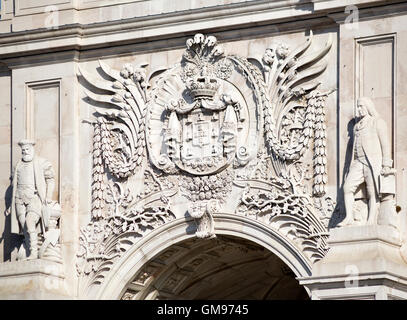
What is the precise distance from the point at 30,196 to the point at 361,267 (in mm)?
5825

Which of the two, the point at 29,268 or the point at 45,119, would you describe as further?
the point at 45,119

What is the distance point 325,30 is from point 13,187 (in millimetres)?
5347

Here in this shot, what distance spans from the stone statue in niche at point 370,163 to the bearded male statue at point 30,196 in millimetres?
→ 5009

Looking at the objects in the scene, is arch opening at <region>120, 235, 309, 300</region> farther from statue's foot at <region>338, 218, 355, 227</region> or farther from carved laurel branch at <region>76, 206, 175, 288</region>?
statue's foot at <region>338, 218, 355, 227</region>

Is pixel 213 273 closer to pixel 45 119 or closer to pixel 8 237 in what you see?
pixel 8 237

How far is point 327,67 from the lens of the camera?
3244cm

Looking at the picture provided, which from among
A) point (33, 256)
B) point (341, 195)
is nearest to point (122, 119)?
point (33, 256)

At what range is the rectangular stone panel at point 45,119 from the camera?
1353 inches

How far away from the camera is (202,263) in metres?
34.4

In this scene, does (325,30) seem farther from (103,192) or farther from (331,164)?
(103,192)

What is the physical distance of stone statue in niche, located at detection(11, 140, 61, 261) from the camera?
33.8m

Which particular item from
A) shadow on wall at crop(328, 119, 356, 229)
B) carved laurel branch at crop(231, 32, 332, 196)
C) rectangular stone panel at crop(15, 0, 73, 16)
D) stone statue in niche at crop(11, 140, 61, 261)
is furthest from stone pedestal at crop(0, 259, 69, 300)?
shadow on wall at crop(328, 119, 356, 229)

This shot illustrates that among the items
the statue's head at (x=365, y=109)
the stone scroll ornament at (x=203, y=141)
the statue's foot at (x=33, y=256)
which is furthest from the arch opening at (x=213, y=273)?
the statue's head at (x=365, y=109)
